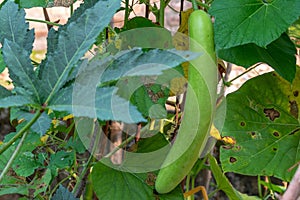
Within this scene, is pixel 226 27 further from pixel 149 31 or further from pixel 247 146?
pixel 247 146

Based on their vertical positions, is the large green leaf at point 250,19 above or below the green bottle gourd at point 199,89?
above

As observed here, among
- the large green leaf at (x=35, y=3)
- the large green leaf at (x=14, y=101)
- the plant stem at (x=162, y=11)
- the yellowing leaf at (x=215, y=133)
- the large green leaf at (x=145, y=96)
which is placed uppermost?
the large green leaf at (x=35, y=3)

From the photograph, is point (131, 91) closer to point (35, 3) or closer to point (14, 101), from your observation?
point (35, 3)

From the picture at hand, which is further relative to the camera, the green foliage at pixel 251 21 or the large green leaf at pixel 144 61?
the green foliage at pixel 251 21

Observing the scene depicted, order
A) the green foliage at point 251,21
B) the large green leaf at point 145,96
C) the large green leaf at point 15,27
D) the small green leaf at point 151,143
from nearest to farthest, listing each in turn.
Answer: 1. the large green leaf at point 15,27
2. the green foliage at point 251,21
3. the large green leaf at point 145,96
4. the small green leaf at point 151,143

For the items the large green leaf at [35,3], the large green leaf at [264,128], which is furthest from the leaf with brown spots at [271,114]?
the large green leaf at [35,3]

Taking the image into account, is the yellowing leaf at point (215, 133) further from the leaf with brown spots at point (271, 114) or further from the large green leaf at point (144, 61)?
the large green leaf at point (144, 61)

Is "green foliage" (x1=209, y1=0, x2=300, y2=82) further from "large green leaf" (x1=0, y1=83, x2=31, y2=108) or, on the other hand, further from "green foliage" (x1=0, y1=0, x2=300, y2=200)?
"large green leaf" (x1=0, y1=83, x2=31, y2=108)

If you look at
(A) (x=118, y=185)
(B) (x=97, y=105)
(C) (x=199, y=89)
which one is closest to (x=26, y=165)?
(A) (x=118, y=185)
